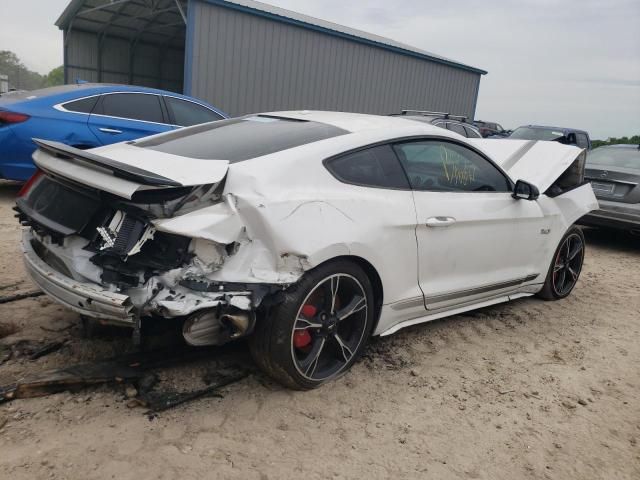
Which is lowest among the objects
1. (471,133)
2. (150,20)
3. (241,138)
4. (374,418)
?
(374,418)

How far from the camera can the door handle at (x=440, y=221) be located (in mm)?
3427

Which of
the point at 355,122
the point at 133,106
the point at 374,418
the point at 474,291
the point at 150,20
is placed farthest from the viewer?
the point at 150,20

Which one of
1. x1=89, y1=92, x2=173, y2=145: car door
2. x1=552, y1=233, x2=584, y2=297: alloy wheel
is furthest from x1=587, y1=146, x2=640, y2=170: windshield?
x1=89, y1=92, x2=173, y2=145: car door

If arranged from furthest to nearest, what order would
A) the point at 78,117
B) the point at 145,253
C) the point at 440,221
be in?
the point at 78,117
the point at 440,221
the point at 145,253

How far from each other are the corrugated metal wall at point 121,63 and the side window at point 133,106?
568 inches

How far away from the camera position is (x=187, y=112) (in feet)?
25.3

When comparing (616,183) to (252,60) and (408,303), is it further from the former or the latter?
(252,60)

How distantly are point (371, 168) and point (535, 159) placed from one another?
2212 millimetres

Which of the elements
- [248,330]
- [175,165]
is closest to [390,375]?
[248,330]

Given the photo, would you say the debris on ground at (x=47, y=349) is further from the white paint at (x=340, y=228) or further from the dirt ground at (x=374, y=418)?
the white paint at (x=340, y=228)

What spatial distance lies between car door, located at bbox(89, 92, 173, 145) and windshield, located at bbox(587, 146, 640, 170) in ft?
20.0

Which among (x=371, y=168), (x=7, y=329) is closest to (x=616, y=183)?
(x=371, y=168)

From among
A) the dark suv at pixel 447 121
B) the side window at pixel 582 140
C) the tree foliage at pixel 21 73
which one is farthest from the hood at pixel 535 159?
the tree foliage at pixel 21 73

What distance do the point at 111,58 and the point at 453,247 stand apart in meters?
20.0
